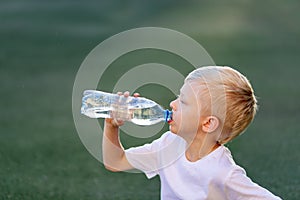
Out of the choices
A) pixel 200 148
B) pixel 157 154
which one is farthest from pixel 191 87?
pixel 157 154

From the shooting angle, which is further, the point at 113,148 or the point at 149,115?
the point at 149,115

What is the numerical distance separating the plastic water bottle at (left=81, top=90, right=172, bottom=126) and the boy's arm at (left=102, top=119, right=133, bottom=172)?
0.15 feet

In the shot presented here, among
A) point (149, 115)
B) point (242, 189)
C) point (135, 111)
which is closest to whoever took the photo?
point (242, 189)

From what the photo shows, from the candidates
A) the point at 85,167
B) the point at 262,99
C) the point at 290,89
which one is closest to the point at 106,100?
the point at 85,167

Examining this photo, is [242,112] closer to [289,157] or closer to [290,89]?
[289,157]

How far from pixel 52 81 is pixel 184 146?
20.0 ft

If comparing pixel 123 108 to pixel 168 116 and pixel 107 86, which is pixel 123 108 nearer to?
pixel 168 116

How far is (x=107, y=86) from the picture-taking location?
8672 mm

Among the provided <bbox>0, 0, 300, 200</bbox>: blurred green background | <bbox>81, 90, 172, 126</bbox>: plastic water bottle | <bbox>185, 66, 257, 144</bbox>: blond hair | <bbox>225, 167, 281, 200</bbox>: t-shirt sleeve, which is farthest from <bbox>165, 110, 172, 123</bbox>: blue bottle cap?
<bbox>0, 0, 300, 200</bbox>: blurred green background

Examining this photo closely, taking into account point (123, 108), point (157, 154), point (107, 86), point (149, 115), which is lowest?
point (107, 86)

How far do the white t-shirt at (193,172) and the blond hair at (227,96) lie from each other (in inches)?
5.3

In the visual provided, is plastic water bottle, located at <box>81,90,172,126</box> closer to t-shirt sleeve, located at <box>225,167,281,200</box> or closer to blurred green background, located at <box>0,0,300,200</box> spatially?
t-shirt sleeve, located at <box>225,167,281,200</box>

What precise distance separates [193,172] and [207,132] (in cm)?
18

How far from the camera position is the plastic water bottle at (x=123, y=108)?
294 cm
